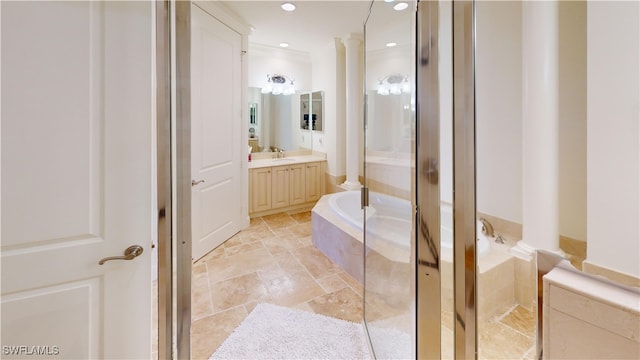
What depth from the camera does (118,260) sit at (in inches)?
41.5

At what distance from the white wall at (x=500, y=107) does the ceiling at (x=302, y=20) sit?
113 cm

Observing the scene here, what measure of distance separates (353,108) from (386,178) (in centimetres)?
238

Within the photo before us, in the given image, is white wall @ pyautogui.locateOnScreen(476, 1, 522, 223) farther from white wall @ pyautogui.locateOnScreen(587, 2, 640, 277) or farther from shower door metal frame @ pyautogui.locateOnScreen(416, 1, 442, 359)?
shower door metal frame @ pyautogui.locateOnScreen(416, 1, 442, 359)

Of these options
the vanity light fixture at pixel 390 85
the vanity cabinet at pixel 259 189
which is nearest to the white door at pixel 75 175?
the vanity light fixture at pixel 390 85

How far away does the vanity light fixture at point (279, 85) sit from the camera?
4535mm

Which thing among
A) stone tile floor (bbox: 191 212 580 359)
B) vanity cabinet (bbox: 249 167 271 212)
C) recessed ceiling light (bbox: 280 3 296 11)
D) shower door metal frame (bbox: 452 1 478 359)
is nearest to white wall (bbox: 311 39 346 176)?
vanity cabinet (bbox: 249 167 271 212)

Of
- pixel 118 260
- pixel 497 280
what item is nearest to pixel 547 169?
pixel 497 280

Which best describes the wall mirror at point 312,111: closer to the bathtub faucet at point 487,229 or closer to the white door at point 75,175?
the bathtub faucet at point 487,229

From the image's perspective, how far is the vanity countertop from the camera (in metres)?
4.12

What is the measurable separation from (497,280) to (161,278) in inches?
81.1

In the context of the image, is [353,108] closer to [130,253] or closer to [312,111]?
[312,111]

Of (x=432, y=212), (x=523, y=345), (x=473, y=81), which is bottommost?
→ (x=523, y=345)

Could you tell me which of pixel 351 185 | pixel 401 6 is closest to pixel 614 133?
pixel 401 6

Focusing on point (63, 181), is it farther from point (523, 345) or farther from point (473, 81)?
point (523, 345)
